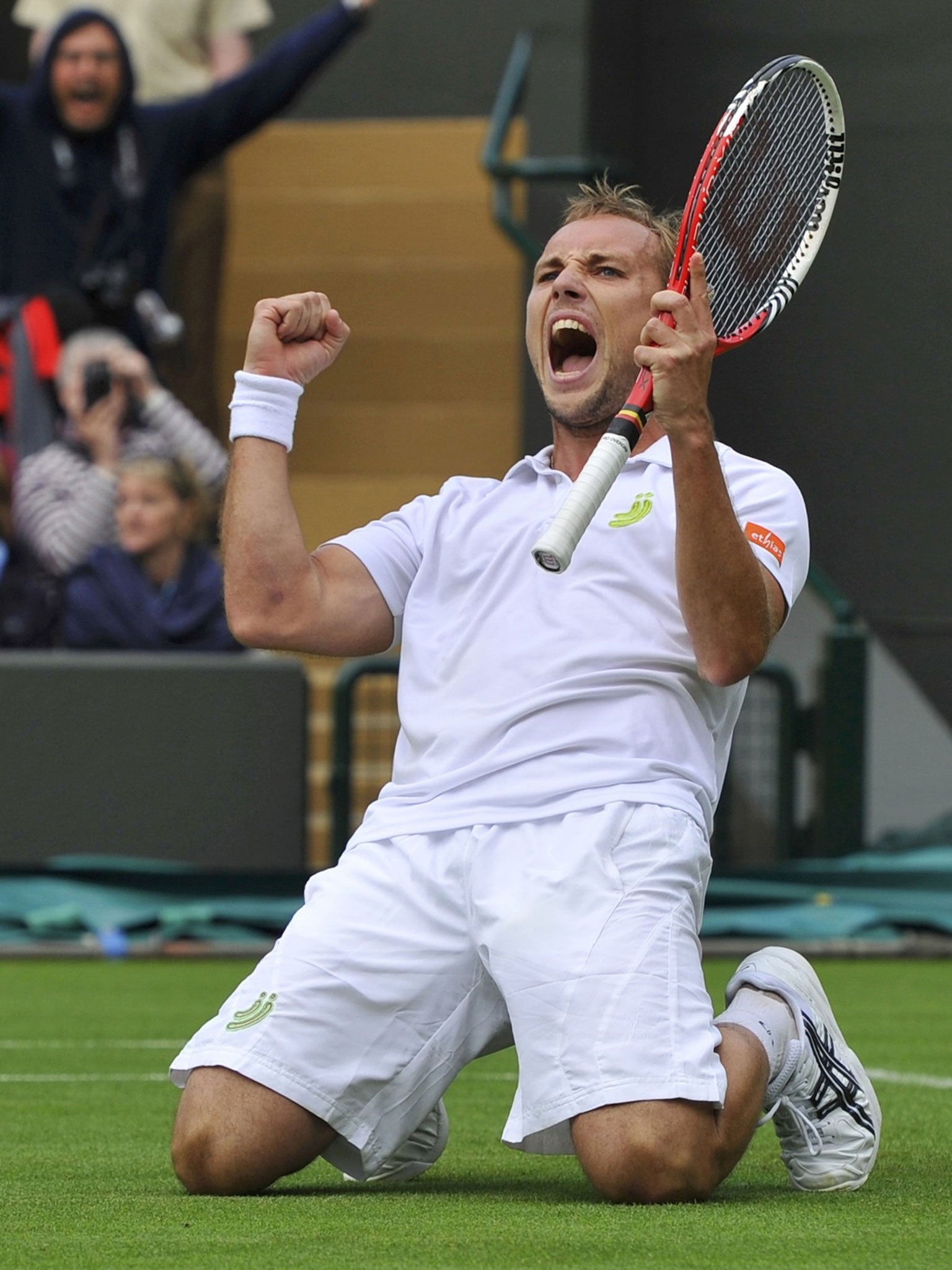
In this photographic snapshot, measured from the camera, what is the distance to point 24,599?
30.8 ft

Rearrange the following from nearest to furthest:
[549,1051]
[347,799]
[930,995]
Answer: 1. [549,1051]
2. [930,995]
3. [347,799]

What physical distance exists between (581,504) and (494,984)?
761mm

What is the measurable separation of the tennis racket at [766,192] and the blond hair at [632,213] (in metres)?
0.07

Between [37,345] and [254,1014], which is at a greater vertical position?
[37,345]

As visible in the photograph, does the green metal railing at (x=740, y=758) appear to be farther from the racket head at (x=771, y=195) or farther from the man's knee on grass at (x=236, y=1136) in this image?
the man's knee on grass at (x=236, y=1136)

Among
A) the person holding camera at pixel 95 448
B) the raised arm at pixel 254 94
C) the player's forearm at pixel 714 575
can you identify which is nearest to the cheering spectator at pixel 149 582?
the person holding camera at pixel 95 448

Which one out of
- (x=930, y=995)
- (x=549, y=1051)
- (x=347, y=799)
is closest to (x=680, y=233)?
(x=549, y=1051)

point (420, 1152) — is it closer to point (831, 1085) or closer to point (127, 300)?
point (831, 1085)

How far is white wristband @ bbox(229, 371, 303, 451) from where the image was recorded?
12.2 ft

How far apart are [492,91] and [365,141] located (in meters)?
1.05

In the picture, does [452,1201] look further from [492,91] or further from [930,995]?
[492,91]

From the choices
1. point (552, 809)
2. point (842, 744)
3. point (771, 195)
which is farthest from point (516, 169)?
point (552, 809)

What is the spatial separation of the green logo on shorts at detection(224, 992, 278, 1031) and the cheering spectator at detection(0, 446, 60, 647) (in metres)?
5.96

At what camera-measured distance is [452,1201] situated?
343 cm
